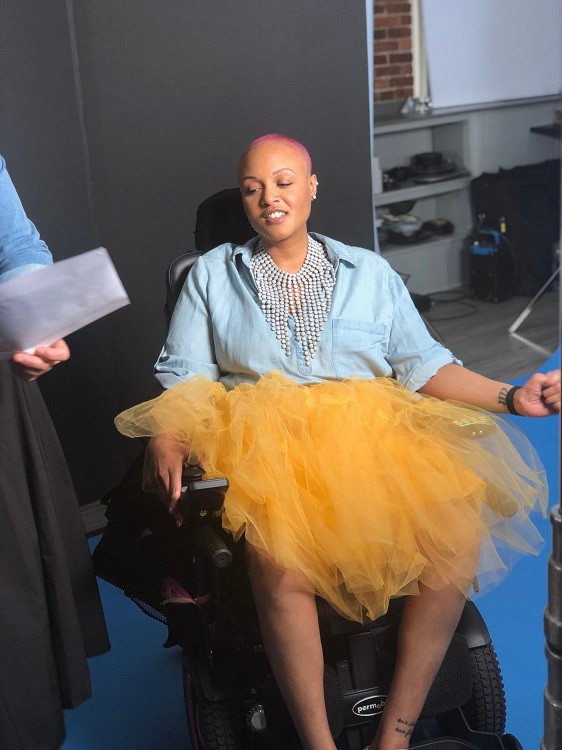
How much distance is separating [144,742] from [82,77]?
1.79 meters

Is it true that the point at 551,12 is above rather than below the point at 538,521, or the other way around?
above

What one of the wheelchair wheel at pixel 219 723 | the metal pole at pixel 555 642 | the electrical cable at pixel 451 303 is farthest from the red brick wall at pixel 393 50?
the metal pole at pixel 555 642

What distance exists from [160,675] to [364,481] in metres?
0.95

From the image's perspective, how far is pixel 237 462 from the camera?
1.66m

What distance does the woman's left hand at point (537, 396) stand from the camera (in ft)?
5.51

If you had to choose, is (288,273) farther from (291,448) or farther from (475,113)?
(475,113)

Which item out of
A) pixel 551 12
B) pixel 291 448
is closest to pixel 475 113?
pixel 551 12

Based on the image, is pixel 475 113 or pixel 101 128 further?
pixel 475 113

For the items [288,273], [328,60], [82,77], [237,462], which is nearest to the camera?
[237,462]

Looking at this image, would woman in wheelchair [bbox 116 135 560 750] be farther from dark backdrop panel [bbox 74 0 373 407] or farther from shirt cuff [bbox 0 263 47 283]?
dark backdrop panel [bbox 74 0 373 407]

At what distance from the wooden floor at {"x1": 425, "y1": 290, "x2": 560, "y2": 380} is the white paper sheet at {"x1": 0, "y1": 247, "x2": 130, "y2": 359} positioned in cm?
297

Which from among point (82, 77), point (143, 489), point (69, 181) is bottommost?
point (143, 489)

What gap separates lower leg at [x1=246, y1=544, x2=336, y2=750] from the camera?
1.60 meters

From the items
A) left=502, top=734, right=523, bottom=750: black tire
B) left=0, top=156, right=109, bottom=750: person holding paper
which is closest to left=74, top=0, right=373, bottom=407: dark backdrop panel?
left=0, top=156, right=109, bottom=750: person holding paper
